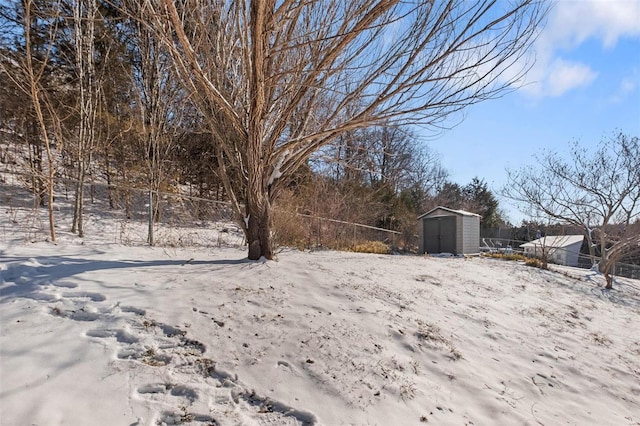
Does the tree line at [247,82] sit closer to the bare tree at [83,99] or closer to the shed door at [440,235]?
the bare tree at [83,99]

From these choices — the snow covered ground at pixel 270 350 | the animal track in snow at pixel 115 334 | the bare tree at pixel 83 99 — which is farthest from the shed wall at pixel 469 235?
the animal track in snow at pixel 115 334

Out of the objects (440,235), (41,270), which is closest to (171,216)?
(41,270)

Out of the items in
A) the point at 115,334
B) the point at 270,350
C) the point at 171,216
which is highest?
the point at 171,216

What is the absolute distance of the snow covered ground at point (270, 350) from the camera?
6.11 feet

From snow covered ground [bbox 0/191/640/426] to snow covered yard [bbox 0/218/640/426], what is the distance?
0.5 inches

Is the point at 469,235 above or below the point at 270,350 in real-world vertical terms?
above

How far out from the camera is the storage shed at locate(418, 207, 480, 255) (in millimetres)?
11242

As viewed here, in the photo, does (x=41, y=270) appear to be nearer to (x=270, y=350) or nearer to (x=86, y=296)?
(x=86, y=296)

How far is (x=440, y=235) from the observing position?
11711 millimetres

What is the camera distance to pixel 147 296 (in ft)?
9.65

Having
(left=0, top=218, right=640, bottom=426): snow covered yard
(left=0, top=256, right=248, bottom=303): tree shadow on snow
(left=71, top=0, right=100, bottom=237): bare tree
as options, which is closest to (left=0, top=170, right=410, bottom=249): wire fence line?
(left=71, top=0, right=100, bottom=237): bare tree

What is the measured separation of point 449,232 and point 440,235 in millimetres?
377

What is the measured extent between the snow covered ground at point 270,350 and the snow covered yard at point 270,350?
0.01 meters

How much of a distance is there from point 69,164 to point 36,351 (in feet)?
25.5
